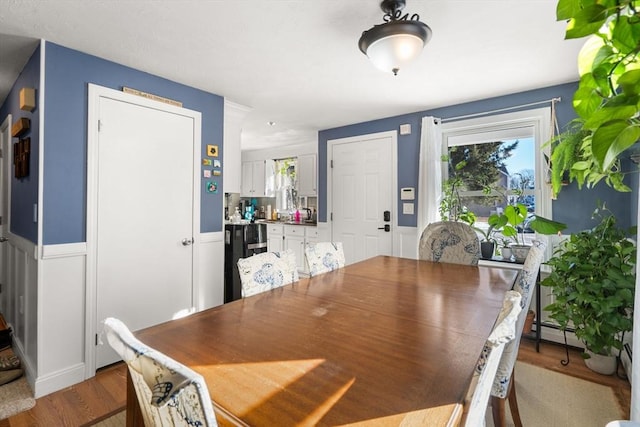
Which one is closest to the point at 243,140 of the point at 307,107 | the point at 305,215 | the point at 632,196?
the point at 305,215

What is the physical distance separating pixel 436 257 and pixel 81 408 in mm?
2832

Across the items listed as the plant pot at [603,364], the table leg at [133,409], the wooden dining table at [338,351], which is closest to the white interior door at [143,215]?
the wooden dining table at [338,351]

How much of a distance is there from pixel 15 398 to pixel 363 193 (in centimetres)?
371

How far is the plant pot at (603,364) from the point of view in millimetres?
2346

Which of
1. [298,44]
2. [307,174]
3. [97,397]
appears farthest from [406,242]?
[97,397]

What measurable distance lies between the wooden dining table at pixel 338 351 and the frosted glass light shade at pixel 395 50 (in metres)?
1.29

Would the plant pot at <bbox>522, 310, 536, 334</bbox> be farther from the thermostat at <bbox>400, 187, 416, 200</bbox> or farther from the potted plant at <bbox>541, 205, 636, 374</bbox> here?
the thermostat at <bbox>400, 187, 416, 200</bbox>

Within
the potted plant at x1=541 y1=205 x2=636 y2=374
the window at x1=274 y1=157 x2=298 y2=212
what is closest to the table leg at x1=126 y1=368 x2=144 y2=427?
the potted plant at x1=541 y1=205 x2=636 y2=374

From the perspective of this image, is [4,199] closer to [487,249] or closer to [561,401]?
[487,249]

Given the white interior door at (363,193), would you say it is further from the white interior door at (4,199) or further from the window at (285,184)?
the white interior door at (4,199)

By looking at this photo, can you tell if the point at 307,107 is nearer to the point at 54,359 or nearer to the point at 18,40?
the point at 18,40

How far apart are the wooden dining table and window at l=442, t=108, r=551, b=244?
1870 millimetres

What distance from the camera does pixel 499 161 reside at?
3.45m

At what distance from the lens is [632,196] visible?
2535 mm
